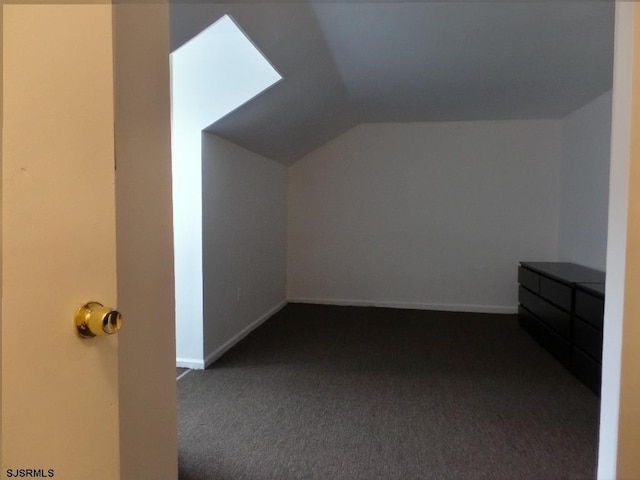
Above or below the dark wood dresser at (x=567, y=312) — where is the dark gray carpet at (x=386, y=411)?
below

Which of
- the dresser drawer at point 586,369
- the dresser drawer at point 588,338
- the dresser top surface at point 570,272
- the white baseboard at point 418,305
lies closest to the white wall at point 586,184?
the dresser top surface at point 570,272

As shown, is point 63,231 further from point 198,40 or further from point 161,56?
point 198,40

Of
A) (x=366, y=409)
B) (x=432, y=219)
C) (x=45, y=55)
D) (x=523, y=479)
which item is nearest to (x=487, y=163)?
(x=432, y=219)

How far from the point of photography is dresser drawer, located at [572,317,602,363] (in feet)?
9.14

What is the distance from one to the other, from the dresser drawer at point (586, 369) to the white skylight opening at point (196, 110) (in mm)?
2728

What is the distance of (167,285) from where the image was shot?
4.62 feet

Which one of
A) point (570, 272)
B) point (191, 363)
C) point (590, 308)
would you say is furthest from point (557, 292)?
point (191, 363)

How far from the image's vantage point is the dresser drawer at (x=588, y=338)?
2.79 metres

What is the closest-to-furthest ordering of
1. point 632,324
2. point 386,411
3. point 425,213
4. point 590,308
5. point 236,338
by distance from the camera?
point 632,324 < point 386,411 < point 590,308 < point 236,338 < point 425,213

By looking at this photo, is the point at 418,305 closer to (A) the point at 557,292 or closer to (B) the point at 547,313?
(B) the point at 547,313

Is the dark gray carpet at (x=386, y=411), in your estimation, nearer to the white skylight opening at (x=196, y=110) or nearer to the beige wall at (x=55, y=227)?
the white skylight opening at (x=196, y=110)

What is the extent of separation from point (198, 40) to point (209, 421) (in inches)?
91.4

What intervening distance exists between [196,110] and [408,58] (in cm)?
160

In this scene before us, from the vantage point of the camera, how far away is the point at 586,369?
116 inches
